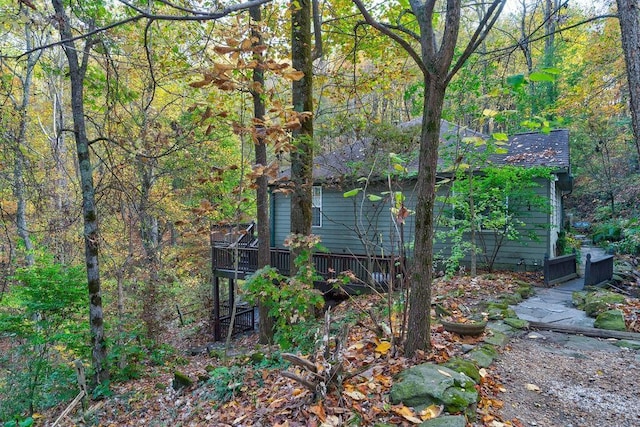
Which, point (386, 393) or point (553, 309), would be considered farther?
point (553, 309)

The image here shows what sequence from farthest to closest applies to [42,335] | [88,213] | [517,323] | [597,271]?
1. [597,271]
2. [42,335]
3. [88,213]
4. [517,323]

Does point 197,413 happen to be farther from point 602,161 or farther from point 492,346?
point 602,161

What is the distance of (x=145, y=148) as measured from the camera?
20.7ft

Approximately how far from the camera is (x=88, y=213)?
15.9 ft

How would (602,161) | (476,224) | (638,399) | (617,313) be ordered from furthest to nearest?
(602,161), (476,224), (617,313), (638,399)

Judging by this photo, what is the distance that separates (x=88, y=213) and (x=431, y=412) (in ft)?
15.9

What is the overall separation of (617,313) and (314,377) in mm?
4593

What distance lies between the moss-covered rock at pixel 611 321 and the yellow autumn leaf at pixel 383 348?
331cm

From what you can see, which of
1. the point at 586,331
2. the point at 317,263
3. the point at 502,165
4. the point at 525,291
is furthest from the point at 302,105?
the point at 502,165

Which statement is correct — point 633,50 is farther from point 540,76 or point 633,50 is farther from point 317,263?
point 317,263

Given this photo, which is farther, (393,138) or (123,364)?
(393,138)

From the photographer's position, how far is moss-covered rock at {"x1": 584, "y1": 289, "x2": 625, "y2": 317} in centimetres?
525

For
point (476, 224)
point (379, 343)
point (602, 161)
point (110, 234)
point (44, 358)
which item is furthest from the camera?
point (602, 161)

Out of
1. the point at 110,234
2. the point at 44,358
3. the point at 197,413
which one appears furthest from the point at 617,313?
the point at 110,234
